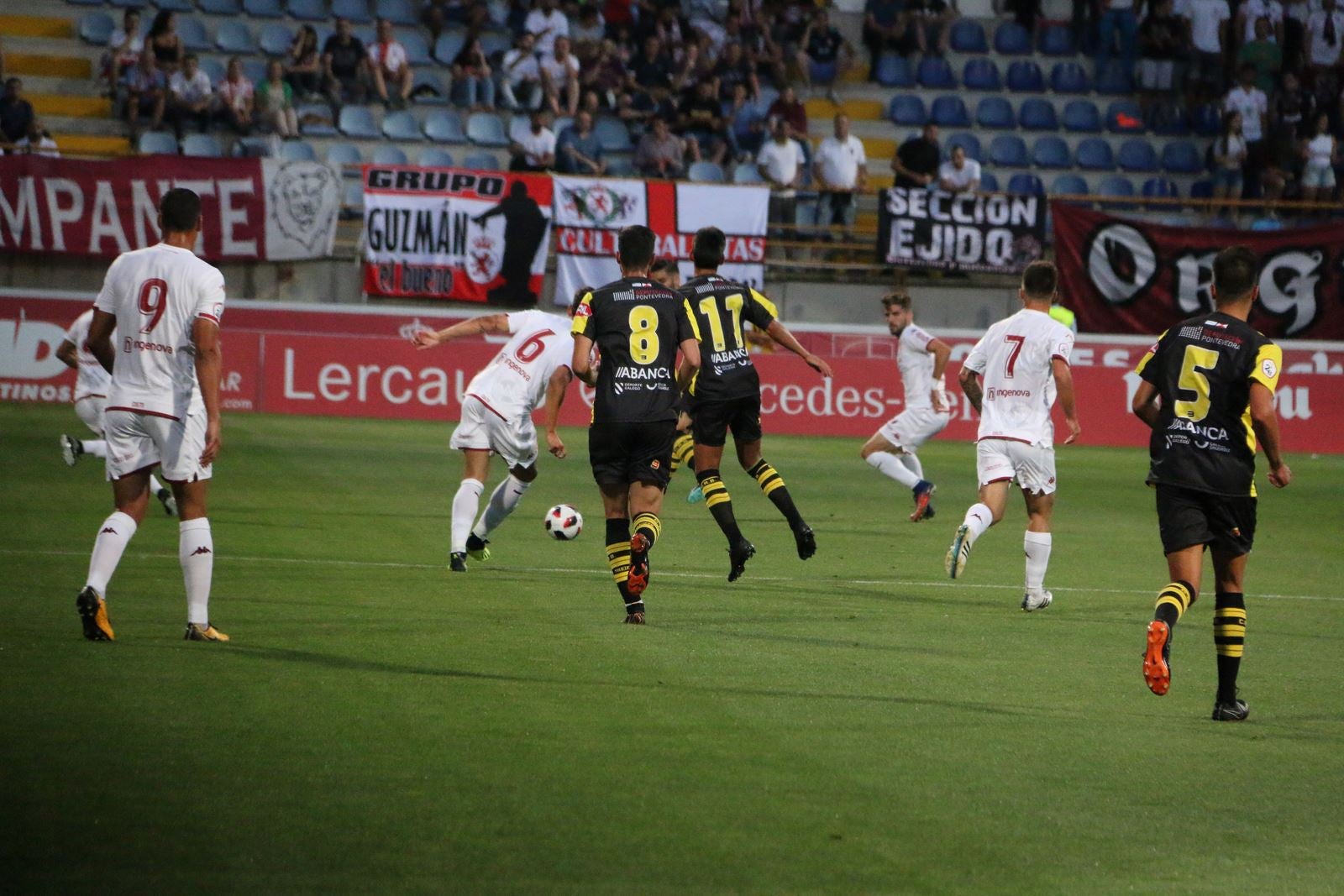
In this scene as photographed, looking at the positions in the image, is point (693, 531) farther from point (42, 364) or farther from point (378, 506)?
point (42, 364)

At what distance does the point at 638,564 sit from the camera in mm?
9031

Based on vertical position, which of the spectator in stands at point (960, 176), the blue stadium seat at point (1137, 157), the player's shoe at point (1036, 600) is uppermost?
the blue stadium seat at point (1137, 157)

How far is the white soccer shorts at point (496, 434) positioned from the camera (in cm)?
1130

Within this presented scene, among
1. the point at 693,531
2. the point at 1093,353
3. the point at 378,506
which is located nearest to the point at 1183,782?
the point at 693,531

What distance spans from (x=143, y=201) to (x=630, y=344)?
17046mm

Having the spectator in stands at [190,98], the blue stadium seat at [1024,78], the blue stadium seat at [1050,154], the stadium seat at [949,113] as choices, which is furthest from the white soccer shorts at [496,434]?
the blue stadium seat at [1024,78]

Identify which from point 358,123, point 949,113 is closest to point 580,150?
point 358,123

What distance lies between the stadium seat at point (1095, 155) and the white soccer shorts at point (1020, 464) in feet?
67.6

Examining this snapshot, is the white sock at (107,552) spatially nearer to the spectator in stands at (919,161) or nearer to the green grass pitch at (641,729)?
the green grass pitch at (641,729)

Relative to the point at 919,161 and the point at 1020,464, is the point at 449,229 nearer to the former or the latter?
the point at 919,161

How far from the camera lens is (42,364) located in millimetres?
23469

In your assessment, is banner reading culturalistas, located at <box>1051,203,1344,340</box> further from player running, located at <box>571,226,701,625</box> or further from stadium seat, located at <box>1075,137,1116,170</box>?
player running, located at <box>571,226,701,625</box>

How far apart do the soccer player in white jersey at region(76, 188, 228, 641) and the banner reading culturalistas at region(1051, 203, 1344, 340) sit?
20.0m

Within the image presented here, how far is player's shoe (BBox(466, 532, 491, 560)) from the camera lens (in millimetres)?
11555
